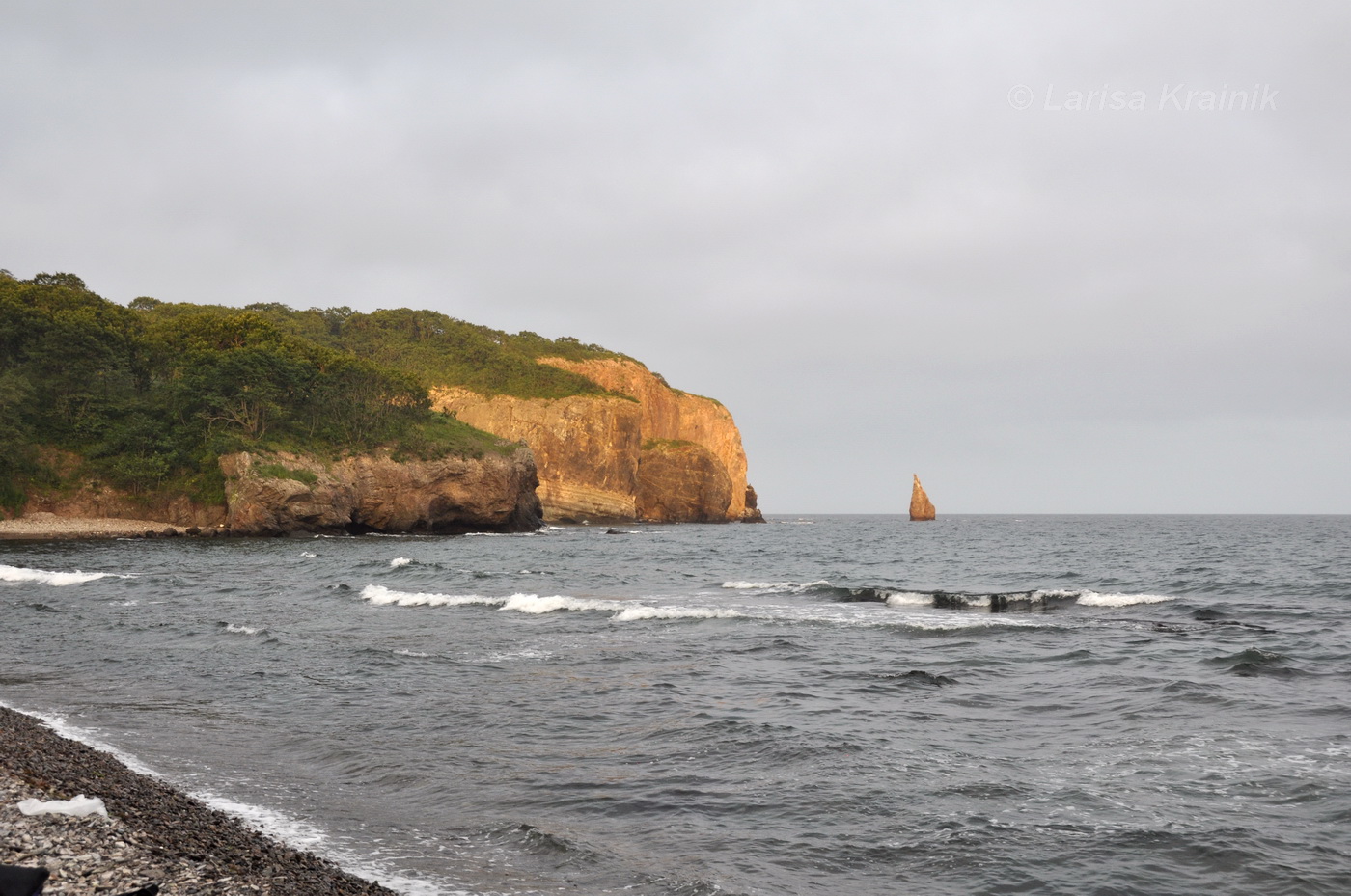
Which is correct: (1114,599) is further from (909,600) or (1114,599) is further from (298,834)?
(298,834)

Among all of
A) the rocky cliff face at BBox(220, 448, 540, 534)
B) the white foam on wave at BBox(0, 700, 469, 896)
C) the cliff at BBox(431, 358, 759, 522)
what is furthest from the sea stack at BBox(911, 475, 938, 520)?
the white foam on wave at BBox(0, 700, 469, 896)

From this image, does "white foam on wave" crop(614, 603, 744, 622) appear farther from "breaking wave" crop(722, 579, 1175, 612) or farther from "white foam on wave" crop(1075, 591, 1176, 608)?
"white foam on wave" crop(1075, 591, 1176, 608)

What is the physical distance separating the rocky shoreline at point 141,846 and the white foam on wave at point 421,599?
17995 mm

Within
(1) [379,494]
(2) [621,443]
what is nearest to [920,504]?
(2) [621,443]

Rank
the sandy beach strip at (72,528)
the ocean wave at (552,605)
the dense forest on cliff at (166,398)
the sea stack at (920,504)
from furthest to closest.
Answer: the sea stack at (920,504) < the dense forest on cliff at (166,398) < the sandy beach strip at (72,528) < the ocean wave at (552,605)

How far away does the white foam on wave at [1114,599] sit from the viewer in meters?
26.3

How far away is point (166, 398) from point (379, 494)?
16.1 meters

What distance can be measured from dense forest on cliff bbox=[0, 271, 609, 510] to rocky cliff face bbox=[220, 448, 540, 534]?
1406mm

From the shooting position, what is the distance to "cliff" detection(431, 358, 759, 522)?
102m

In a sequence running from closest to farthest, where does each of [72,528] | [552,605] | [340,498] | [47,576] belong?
[552,605], [47,576], [72,528], [340,498]

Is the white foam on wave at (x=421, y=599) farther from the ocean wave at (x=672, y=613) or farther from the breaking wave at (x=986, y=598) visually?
the breaking wave at (x=986, y=598)

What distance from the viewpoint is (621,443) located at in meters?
107

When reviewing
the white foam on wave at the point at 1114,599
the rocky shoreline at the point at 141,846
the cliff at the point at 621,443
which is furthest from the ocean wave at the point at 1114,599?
the cliff at the point at 621,443

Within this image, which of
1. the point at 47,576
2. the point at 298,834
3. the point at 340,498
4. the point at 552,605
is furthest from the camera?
the point at 340,498
